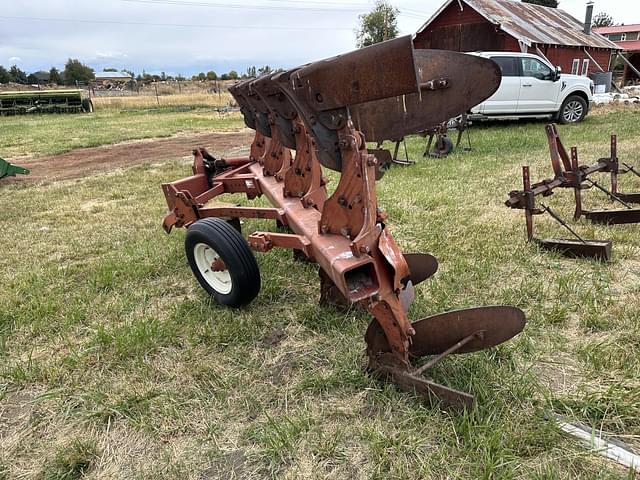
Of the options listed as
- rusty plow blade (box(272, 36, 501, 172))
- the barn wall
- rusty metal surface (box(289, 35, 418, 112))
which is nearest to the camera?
rusty metal surface (box(289, 35, 418, 112))

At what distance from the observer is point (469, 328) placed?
6.98ft

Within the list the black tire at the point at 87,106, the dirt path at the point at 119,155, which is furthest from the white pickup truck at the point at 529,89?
the black tire at the point at 87,106

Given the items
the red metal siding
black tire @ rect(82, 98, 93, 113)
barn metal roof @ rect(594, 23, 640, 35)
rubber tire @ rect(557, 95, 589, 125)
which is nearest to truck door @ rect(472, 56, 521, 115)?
rubber tire @ rect(557, 95, 589, 125)

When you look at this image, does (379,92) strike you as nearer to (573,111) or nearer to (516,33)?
(573,111)

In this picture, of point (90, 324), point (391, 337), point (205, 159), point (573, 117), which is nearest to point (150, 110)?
point (573, 117)

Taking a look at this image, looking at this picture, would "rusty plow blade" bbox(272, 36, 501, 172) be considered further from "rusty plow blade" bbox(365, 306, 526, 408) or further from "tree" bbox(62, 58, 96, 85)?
"tree" bbox(62, 58, 96, 85)

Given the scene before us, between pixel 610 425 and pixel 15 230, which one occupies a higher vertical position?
pixel 15 230

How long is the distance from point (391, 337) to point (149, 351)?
5.00 feet

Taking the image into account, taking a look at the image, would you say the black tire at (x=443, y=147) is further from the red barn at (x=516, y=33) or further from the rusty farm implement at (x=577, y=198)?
the red barn at (x=516, y=33)

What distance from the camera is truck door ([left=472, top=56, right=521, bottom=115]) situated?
11352mm

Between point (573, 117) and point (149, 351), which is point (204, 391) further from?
point (573, 117)

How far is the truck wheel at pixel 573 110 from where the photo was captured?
38.9 ft

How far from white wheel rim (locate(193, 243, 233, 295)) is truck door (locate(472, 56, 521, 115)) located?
392 inches

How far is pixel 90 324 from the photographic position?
313 cm
